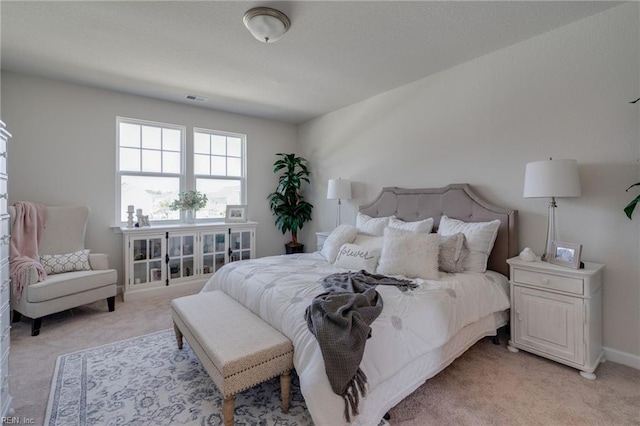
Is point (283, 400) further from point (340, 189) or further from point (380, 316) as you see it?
point (340, 189)

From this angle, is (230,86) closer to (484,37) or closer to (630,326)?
(484,37)

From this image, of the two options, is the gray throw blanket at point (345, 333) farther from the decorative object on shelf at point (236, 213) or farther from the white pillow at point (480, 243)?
the decorative object on shelf at point (236, 213)

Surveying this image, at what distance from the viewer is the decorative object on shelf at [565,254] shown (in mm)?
2102

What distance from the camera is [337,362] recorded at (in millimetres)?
1409

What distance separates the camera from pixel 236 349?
1.58 metres

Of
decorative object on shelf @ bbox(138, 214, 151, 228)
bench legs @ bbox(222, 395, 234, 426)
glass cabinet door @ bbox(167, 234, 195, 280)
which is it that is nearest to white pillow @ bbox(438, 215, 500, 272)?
bench legs @ bbox(222, 395, 234, 426)

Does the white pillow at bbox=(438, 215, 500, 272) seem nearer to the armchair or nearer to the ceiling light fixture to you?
the ceiling light fixture

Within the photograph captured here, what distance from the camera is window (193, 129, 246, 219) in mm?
4508

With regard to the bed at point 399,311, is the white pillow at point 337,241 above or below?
above

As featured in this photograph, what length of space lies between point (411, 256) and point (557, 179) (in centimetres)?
119

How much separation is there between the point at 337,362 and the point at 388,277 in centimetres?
103

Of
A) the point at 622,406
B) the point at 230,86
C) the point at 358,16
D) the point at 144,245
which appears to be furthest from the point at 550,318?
the point at 144,245

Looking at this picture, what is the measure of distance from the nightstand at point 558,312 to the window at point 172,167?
401 cm

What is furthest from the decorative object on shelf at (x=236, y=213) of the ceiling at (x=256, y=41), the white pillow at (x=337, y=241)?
the white pillow at (x=337, y=241)
